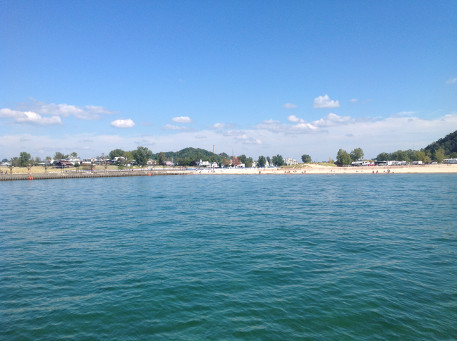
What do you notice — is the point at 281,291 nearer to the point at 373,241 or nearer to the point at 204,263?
the point at 204,263

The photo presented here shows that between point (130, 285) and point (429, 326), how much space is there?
13.3 m

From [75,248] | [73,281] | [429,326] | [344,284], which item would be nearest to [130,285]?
[73,281]

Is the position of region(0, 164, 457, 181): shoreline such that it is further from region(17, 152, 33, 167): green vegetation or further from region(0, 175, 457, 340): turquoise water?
region(0, 175, 457, 340): turquoise water

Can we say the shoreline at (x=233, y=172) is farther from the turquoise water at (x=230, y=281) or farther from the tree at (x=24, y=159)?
the turquoise water at (x=230, y=281)

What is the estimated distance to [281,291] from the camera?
508 inches

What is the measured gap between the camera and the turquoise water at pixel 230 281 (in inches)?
403

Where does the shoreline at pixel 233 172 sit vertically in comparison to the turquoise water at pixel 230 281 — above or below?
above

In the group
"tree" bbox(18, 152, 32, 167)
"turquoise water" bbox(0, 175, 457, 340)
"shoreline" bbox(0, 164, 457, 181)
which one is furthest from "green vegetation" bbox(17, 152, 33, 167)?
"turquoise water" bbox(0, 175, 457, 340)

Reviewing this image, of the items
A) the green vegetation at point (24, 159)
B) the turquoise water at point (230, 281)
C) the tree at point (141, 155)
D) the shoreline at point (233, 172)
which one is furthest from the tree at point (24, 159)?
the turquoise water at point (230, 281)

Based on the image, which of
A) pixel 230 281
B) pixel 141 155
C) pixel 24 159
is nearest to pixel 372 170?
pixel 141 155

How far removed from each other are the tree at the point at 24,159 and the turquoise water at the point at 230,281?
165 m

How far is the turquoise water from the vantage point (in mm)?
10234

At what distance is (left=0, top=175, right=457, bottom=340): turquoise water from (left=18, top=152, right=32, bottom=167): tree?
540ft

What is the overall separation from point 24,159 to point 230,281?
190721 mm
